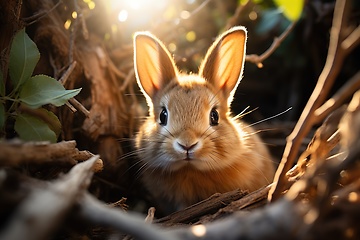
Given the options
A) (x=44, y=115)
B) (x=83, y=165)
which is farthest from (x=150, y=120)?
(x=83, y=165)

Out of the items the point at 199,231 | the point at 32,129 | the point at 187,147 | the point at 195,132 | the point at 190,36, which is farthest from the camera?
the point at 190,36

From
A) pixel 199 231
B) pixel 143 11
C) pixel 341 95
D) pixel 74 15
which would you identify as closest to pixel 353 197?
pixel 341 95

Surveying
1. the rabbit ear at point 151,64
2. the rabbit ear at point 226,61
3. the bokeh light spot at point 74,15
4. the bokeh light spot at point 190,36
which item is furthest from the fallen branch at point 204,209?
the bokeh light spot at point 190,36

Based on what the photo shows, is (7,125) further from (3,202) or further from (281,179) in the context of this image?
(281,179)

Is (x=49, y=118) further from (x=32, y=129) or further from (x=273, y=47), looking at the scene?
(x=273, y=47)

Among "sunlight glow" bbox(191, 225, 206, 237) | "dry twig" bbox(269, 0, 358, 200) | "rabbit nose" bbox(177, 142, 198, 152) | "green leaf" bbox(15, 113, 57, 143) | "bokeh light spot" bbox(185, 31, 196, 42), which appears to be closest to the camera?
"sunlight glow" bbox(191, 225, 206, 237)

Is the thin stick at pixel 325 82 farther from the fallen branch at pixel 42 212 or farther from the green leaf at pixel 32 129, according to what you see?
the green leaf at pixel 32 129

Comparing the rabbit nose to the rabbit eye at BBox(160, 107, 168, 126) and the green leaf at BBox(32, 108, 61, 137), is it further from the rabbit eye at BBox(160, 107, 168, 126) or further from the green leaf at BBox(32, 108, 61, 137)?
the green leaf at BBox(32, 108, 61, 137)

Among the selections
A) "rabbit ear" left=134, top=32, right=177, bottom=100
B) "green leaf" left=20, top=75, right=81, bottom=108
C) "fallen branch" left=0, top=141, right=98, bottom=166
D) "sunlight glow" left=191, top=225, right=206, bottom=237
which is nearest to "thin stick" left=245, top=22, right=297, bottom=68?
"rabbit ear" left=134, top=32, right=177, bottom=100
